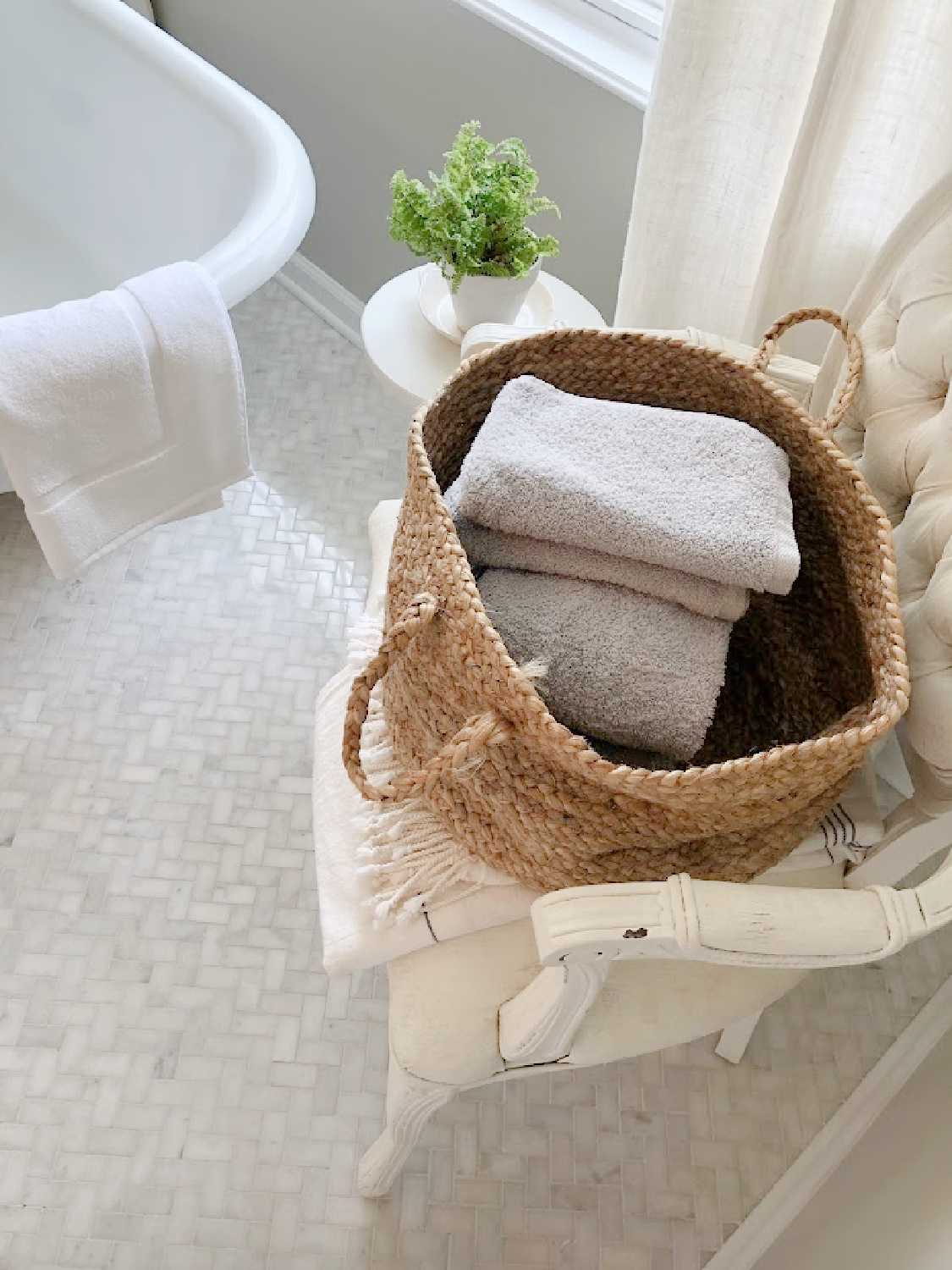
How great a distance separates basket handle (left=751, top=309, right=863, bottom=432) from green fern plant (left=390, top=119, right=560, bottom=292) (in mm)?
371

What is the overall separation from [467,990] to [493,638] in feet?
1.03

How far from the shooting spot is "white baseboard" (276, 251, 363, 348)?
2.03 meters

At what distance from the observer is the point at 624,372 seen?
3.08ft

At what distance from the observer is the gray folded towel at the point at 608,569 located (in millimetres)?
771

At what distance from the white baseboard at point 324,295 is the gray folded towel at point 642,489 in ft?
4.22

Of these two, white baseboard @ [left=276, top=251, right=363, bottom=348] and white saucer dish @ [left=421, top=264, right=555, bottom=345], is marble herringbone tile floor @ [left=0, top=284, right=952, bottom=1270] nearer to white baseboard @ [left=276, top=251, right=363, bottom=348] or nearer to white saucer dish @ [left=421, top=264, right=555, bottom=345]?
white saucer dish @ [left=421, top=264, right=555, bottom=345]

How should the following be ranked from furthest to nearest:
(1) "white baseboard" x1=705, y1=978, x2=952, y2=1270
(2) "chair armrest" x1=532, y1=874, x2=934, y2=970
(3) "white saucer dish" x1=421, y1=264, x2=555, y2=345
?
(3) "white saucer dish" x1=421, y1=264, x2=555, y2=345
(1) "white baseboard" x1=705, y1=978, x2=952, y2=1270
(2) "chair armrest" x1=532, y1=874, x2=934, y2=970

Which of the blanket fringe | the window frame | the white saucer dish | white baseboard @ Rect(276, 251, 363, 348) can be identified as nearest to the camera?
the blanket fringe

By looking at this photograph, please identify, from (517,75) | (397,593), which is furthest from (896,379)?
(517,75)

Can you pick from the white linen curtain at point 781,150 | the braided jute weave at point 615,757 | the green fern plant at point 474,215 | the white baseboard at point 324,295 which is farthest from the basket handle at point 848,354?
the white baseboard at point 324,295

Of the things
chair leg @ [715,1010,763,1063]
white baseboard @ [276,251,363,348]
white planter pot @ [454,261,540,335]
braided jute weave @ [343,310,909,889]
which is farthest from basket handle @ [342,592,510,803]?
white baseboard @ [276,251,363,348]

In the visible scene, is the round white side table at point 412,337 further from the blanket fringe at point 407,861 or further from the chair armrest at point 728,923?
the chair armrest at point 728,923

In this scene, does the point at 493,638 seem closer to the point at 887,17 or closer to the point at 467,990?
the point at 467,990

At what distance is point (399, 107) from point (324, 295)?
1.51 ft
